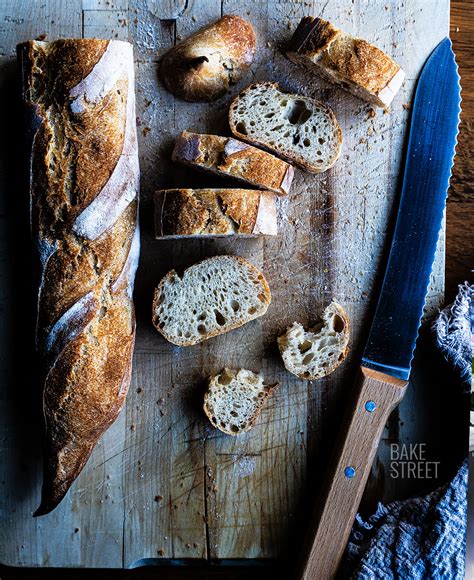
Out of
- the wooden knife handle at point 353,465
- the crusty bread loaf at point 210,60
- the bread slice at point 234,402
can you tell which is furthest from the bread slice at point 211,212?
the wooden knife handle at point 353,465

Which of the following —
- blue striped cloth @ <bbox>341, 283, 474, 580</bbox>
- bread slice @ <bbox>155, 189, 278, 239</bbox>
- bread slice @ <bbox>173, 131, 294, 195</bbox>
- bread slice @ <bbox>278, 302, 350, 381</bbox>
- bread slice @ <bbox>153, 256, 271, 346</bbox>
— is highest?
bread slice @ <bbox>173, 131, 294, 195</bbox>

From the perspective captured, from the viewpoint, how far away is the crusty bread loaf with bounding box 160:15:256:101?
2.03 metres

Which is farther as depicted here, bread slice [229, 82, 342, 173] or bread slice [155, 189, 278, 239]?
bread slice [229, 82, 342, 173]

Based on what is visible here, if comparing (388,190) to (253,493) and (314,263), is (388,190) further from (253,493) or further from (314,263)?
(253,493)

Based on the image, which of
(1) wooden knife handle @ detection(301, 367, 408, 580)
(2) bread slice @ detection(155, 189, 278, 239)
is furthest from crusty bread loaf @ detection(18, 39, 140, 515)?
(1) wooden knife handle @ detection(301, 367, 408, 580)

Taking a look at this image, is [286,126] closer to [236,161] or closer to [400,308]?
[236,161]

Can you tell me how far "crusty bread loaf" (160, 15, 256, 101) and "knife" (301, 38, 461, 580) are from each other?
59cm

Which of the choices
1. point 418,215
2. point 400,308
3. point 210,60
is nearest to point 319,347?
point 400,308

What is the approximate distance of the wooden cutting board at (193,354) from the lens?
213 centimetres

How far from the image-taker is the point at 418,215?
207cm

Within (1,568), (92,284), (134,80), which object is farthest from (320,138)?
(1,568)

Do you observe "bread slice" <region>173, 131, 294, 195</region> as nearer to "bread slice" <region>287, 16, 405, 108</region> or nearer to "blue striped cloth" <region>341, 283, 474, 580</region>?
"bread slice" <region>287, 16, 405, 108</region>

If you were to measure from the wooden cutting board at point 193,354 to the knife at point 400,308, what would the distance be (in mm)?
66

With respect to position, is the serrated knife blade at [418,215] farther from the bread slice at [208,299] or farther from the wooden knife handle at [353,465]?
the bread slice at [208,299]
